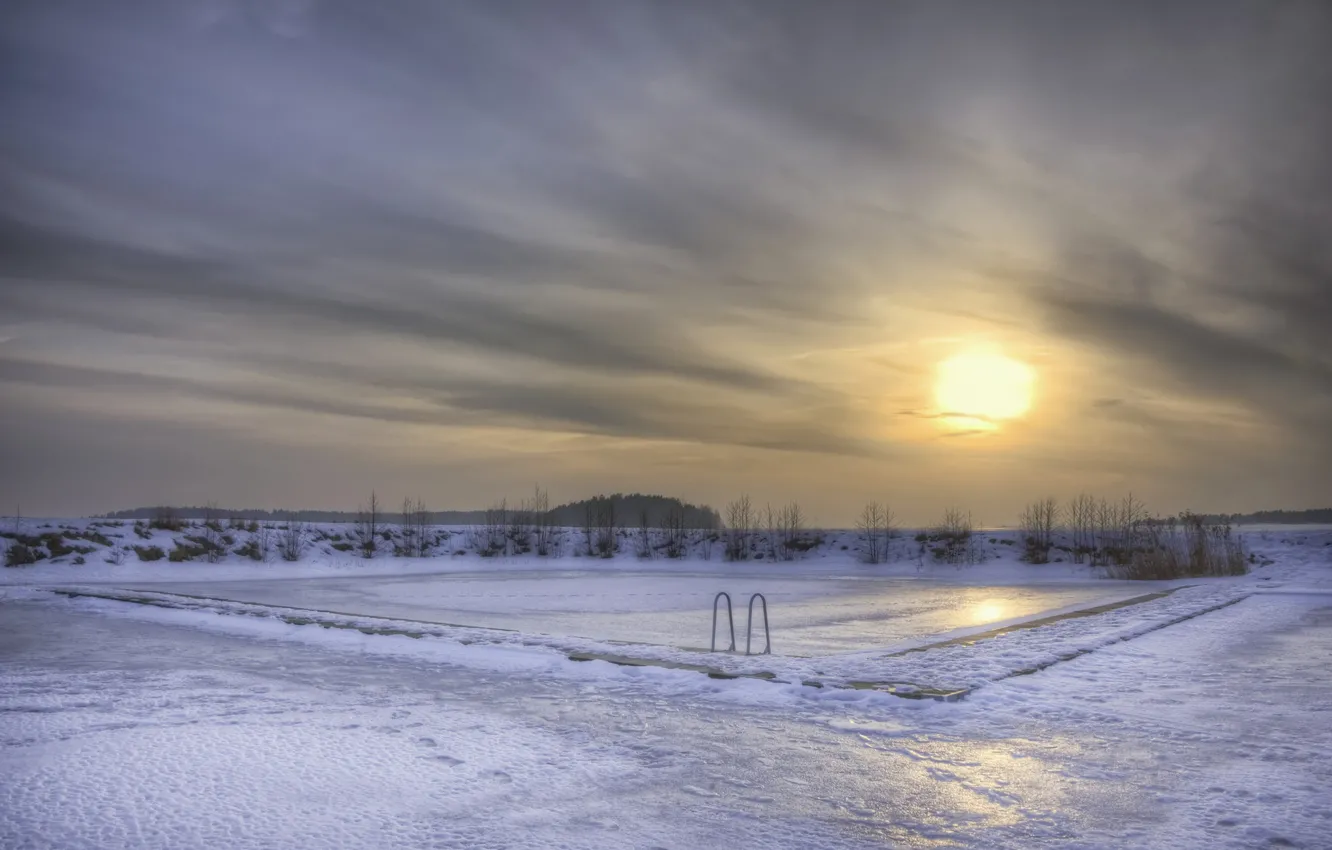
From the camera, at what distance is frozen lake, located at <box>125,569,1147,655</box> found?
51.2ft

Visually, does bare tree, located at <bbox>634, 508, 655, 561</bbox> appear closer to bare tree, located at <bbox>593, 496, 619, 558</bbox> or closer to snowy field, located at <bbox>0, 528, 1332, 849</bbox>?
bare tree, located at <bbox>593, 496, 619, 558</bbox>

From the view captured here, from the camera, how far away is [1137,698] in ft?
29.8

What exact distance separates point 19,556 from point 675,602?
2499 centimetres

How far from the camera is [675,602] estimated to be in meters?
22.5

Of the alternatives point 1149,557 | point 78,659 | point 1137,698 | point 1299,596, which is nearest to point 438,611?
point 78,659

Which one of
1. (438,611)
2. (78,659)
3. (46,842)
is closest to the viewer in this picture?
(46,842)

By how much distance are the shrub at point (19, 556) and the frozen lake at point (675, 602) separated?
7.29 meters

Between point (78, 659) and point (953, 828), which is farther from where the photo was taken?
point (78, 659)

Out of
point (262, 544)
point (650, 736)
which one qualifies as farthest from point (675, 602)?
point (262, 544)

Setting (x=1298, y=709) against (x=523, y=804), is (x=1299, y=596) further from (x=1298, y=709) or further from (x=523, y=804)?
(x=523, y=804)

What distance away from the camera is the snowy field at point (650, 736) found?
5176 millimetres

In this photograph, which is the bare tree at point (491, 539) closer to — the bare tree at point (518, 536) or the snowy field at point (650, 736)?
the bare tree at point (518, 536)

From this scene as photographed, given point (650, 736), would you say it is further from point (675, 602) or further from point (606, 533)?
point (606, 533)

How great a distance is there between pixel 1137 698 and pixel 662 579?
82.2ft
